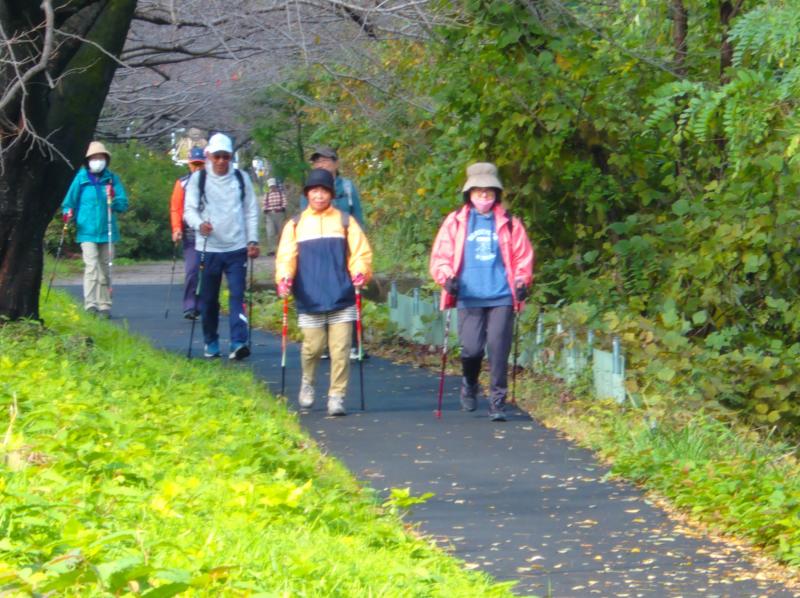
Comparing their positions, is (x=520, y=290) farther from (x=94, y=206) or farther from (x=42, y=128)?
(x=94, y=206)

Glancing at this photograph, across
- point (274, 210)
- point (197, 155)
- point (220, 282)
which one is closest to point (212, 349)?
point (220, 282)

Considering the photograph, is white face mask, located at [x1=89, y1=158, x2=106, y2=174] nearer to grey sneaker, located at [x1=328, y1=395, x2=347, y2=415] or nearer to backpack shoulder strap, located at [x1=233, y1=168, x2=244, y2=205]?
backpack shoulder strap, located at [x1=233, y1=168, x2=244, y2=205]

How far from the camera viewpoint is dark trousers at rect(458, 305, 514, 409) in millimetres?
11297

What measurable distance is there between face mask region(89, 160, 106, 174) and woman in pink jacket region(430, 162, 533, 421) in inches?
276

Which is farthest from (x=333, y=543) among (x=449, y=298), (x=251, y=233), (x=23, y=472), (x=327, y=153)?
(x=251, y=233)

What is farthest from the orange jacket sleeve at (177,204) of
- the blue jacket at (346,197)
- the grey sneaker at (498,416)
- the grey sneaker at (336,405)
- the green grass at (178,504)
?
the grey sneaker at (498,416)

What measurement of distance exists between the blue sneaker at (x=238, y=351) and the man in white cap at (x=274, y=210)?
13.8 m

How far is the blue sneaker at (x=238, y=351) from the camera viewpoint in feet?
47.7

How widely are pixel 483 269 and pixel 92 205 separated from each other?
724 cm

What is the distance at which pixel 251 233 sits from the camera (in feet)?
46.4

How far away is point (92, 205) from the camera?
17531mm

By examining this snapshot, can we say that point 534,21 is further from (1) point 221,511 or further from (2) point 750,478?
(1) point 221,511

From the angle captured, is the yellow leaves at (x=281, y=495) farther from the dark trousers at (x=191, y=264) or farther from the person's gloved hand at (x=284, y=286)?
the dark trousers at (x=191, y=264)

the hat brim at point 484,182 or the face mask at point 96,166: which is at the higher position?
the face mask at point 96,166
